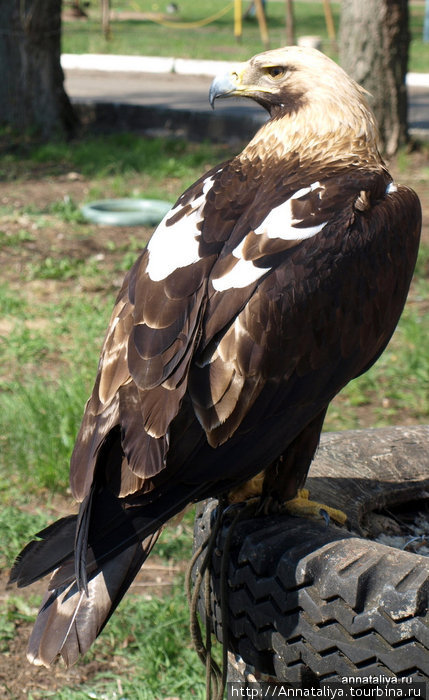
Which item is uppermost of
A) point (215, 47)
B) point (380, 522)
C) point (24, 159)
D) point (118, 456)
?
point (118, 456)

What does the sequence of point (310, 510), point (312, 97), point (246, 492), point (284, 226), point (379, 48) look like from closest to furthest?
point (284, 226) → point (310, 510) → point (246, 492) → point (312, 97) → point (379, 48)

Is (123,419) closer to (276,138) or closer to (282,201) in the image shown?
(282,201)

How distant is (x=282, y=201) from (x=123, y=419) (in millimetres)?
762

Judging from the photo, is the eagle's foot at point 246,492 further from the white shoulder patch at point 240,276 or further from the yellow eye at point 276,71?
the yellow eye at point 276,71

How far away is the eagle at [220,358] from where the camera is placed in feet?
7.03

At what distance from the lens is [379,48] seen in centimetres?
830

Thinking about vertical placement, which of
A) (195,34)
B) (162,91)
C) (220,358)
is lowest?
(195,34)

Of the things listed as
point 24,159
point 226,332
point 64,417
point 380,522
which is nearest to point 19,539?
point 64,417

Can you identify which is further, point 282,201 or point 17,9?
point 17,9

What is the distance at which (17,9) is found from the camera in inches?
355

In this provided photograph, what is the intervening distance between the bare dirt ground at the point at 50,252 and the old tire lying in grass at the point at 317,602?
0.77 m

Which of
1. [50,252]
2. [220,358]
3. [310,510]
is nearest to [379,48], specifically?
[50,252]

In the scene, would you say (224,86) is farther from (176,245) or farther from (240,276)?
(240,276)

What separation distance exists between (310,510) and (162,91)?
13.3 m
